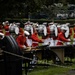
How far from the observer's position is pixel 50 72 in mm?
13484

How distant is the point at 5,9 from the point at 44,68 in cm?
266

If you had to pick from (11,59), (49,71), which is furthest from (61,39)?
(11,59)

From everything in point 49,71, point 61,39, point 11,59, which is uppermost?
point 11,59

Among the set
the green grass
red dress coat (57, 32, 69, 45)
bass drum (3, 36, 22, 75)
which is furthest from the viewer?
red dress coat (57, 32, 69, 45)

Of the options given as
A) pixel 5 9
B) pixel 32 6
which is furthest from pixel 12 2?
pixel 32 6

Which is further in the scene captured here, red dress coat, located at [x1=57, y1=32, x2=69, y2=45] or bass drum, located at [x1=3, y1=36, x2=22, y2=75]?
red dress coat, located at [x1=57, y1=32, x2=69, y2=45]

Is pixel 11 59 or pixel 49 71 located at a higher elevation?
pixel 11 59

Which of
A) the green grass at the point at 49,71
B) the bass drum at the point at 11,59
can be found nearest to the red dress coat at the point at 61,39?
the green grass at the point at 49,71

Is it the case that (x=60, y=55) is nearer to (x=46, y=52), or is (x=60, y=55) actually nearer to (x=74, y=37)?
(x=46, y=52)

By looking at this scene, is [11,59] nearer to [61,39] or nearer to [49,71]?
[49,71]

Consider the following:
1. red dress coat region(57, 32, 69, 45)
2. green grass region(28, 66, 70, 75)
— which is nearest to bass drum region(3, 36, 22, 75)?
green grass region(28, 66, 70, 75)

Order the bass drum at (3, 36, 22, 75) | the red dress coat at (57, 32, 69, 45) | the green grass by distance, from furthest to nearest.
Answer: the red dress coat at (57, 32, 69, 45)
the green grass
the bass drum at (3, 36, 22, 75)

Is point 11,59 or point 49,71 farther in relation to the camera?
point 49,71

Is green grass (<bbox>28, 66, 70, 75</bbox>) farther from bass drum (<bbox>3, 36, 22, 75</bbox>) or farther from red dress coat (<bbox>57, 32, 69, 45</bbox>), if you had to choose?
bass drum (<bbox>3, 36, 22, 75</bbox>)
